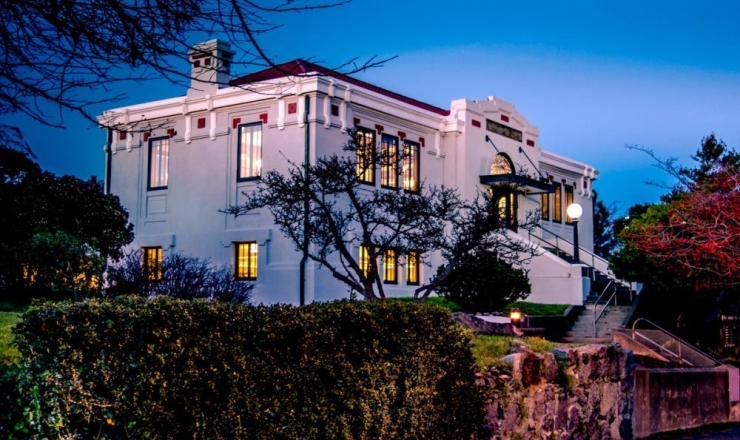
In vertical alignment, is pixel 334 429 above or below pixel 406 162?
below

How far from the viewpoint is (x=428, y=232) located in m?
18.7

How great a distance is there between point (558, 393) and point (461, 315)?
6.35m

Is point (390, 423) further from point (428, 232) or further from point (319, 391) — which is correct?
point (428, 232)

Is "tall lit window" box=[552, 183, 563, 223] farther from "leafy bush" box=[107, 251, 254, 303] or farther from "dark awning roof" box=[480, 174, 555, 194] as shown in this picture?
"leafy bush" box=[107, 251, 254, 303]

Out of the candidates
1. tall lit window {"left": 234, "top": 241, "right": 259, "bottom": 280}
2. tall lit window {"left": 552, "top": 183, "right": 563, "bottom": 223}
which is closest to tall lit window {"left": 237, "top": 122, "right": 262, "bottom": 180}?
tall lit window {"left": 234, "top": 241, "right": 259, "bottom": 280}

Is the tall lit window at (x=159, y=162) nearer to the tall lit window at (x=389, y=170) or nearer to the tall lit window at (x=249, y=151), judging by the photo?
the tall lit window at (x=249, y=151)

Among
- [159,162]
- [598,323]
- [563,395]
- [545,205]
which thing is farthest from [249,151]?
[563,395]

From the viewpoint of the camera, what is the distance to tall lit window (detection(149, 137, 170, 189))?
102 ft

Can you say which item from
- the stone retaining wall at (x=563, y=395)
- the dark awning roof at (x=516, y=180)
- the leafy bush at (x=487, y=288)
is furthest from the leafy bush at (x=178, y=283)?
the dark awning roof at (x=516, y=180)

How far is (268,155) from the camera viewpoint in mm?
27812

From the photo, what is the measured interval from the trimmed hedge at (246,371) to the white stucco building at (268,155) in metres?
16.8

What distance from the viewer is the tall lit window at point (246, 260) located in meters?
27.9

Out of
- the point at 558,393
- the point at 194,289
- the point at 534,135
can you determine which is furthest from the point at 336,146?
the point at 558,393

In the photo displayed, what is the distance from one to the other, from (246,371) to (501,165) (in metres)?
28.4
